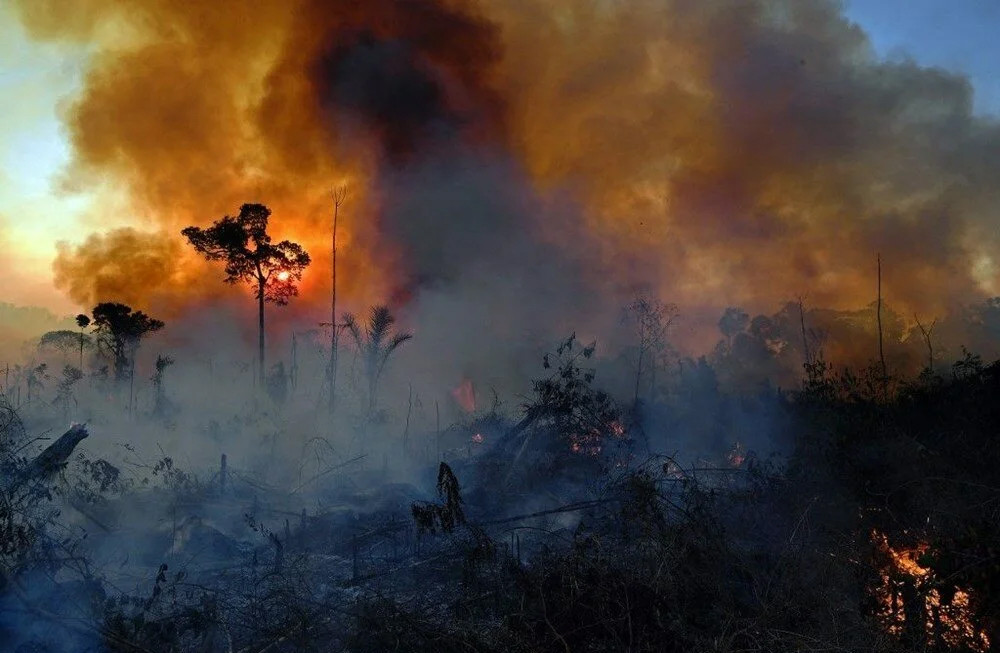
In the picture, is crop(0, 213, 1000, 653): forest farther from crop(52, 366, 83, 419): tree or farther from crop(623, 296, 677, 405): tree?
crop(623, 296, 677, 405): tree

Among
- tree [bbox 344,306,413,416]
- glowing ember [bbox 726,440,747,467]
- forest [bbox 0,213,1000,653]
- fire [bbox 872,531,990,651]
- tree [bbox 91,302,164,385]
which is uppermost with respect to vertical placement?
tree [bbox 91,302,164,385]

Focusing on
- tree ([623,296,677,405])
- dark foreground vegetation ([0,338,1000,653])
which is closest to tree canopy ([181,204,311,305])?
dark foreground vegetation ([0,338,1000,653])

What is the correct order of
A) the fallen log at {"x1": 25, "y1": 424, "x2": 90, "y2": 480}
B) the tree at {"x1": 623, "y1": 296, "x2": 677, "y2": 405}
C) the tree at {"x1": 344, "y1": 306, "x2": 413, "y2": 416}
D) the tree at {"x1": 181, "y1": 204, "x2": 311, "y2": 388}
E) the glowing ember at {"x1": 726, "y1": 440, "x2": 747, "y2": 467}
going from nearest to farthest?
1. the fallen log at {"x1": 25, "y1": 424, "x2": 90, "y2": 480}
2. the glowing ember at {"x1": 726, "y1": 440, "x2": 747, "y2": 467}
3. the tree at {"x1": 344, "y1": 306, "x2": 413, "y2": 416}
4. the tree at {"x1": 181, "y1": 204, "x2": 311, "y2": 388}
5. the tree at {"x1": 623, "y1": 296, "x2": 677, "y2": 405}

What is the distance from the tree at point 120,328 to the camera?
30516 mm

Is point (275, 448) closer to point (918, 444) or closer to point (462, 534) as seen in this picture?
point (462, 534)

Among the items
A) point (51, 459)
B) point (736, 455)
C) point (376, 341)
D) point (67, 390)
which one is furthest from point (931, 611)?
point (67, 390)

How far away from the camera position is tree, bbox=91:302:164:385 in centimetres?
3052

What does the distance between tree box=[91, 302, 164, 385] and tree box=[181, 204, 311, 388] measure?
6792 mm

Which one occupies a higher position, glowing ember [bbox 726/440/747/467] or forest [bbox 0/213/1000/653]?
glowing ember [bbox 726/440/747/467]

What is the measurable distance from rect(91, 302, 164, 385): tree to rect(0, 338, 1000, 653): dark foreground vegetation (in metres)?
19.2

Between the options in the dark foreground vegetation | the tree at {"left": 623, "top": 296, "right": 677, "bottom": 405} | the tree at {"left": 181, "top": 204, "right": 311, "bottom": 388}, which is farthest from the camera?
the tree at {"left": 623, "top": 296, "right": 677, "bottom": 405}

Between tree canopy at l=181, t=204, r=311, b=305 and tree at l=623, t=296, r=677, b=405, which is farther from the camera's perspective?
tree at l=623, t=296, r=677, b=405

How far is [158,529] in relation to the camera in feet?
38.1

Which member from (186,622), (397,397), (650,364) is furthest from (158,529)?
(650,364)
